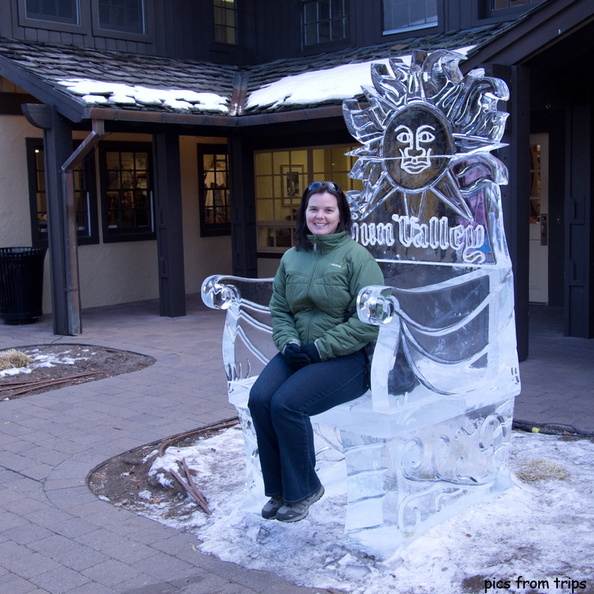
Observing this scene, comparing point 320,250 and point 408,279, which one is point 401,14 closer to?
point 408,279

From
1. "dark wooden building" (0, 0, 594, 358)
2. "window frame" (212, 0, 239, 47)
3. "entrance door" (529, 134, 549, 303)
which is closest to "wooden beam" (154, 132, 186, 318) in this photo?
"dark wooden building" (0, 0, 594, 358)

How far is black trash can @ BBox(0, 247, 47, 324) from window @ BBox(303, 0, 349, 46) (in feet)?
16.9

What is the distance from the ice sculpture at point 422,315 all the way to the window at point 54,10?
7.66m

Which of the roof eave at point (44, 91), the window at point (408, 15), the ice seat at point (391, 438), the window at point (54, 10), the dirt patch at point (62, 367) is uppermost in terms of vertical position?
the window at point (54, 10)

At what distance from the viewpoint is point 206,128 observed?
11305 mm

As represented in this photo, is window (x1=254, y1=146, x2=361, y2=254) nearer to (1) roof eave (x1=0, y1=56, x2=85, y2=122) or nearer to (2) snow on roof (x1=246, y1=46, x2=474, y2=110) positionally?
(2) snow on roof (x1=246, y1=46, x2=474, y2=110)

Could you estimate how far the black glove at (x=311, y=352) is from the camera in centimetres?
383

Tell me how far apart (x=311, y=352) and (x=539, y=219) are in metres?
8.00

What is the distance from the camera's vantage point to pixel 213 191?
14.1 metres

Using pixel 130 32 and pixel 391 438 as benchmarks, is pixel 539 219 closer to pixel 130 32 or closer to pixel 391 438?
pixel 130 32

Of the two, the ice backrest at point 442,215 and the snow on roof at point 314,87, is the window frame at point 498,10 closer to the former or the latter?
the snow on roof at point 314,87

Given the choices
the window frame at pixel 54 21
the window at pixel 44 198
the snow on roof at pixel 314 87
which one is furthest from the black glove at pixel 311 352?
the window frame at pixel 54 21

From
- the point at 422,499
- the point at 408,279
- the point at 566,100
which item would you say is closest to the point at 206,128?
the point at 566,100

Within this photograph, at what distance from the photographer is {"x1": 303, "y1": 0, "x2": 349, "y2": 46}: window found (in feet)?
38.9
